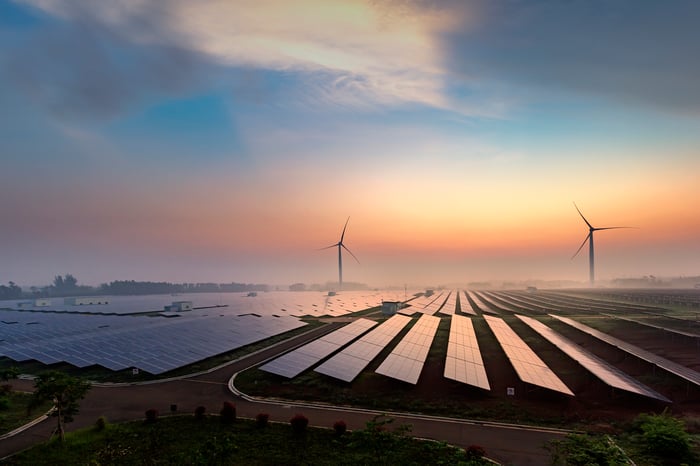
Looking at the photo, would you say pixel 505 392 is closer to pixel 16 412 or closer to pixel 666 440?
pixel 666 440

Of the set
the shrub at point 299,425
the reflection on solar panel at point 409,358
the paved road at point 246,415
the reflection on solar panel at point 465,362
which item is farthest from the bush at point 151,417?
the reflection on solar panel at point 465,362

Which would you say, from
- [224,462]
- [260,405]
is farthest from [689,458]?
[260,405]

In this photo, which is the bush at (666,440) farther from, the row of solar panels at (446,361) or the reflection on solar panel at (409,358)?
the reflection on solar panel at (409,358)

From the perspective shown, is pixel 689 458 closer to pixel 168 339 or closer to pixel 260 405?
pixel 260 405

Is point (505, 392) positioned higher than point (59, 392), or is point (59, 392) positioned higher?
point (59, 392)

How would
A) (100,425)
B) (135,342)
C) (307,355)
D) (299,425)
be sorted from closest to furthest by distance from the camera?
(299,425)
(100,425)
(307,355)
(135,342)

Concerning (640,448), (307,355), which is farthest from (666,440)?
(307,355)
